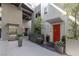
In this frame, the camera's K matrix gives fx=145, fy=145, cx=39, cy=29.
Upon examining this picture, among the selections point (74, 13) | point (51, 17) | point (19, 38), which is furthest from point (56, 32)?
point (19, 38)

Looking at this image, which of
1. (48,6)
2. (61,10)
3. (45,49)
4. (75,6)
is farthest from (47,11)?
(45,49)

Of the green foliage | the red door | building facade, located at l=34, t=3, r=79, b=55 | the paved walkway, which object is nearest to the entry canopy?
building facade, located at l=34, t=3, r=79, b=55

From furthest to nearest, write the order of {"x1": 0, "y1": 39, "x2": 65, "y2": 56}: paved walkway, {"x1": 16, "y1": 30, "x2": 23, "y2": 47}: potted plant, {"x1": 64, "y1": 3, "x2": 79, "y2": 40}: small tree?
1. {"x1": 16, "y1": 30, "x2": 23, "y2": 47}: potted plant
2. {"x1": 0, "y1": 39, "x2": 65, "y2": 56}: paved walkway
3. {"x1": 64, "y1": 3, "x2": 79, "y2": 40}: small tree

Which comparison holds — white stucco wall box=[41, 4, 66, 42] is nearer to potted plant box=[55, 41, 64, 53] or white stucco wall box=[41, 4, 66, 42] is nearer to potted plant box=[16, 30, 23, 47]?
potted plant box=[55, 41, 64, 53]

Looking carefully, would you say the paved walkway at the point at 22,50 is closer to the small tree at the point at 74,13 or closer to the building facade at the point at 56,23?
the building facade at the point at 56,23

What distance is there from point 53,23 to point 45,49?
32.2 inches

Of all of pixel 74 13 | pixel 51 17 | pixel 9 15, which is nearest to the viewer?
pixel 74 13

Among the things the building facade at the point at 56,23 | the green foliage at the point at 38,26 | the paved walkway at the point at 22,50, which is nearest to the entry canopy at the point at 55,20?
the building facade at the point at 56,23

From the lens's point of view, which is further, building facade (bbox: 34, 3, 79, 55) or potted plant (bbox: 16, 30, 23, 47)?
potted plant (bbox: 16, 30, 23, 47)

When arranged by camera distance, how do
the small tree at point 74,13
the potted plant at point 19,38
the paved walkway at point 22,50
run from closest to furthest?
the small tree at point 74,13
the paved walkway at point 22,50
the potted plant at point 19,38

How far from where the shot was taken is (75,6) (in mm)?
4098

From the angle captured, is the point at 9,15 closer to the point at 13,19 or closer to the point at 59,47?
the point at 13,19

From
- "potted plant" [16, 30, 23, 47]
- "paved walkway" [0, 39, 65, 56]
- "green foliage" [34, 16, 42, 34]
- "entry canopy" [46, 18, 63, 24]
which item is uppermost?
"entry canopy" [46, 18, 63, 24]

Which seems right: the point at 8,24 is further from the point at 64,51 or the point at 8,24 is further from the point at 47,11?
the point at 64,51
